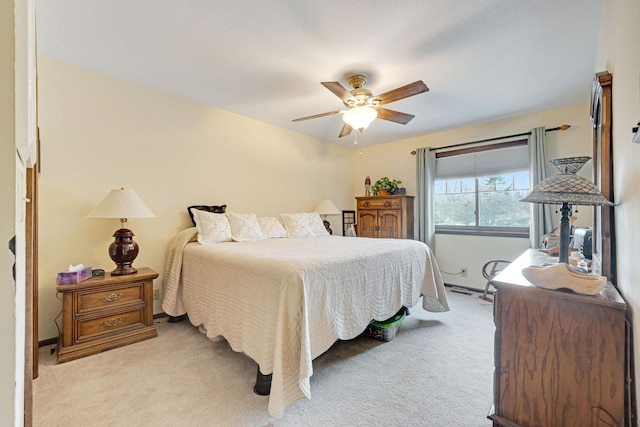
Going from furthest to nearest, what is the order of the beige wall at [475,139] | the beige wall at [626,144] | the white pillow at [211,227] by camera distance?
the beige wall at [475,139]
the white pillow at [211,227]
the beige wall at [626,144]

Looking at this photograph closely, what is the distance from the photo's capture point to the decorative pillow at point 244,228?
10.3ft

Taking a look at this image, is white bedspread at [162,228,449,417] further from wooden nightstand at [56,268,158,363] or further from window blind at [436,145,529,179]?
window blind at [436,145,529,179]

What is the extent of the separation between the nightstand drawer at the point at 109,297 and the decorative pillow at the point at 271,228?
4.63ft

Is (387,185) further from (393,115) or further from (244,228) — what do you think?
(244,228)

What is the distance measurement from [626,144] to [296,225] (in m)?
3.12

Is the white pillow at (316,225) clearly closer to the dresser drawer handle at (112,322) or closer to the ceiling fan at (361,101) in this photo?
the ceiling fan at (361,101)

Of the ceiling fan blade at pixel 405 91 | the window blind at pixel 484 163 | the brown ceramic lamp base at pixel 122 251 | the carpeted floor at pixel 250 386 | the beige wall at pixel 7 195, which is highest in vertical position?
the ceiling fan blade at pixel 405 91

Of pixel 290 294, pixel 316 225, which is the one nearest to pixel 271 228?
pixel 316 225

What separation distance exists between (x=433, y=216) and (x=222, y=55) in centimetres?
361

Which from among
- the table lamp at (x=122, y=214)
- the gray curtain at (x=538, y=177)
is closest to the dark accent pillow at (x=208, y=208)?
the table lamp at (x=122, y=214)

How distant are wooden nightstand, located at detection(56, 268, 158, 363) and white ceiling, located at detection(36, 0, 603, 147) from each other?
193cm

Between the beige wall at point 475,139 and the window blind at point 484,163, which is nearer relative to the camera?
the beige wall at point 475,139

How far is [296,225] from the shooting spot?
12.5 feet

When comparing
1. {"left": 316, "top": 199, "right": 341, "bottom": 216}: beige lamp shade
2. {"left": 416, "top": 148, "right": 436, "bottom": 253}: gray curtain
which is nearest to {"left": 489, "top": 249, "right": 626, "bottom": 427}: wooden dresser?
{"left": 416, "top": 148, "right": 436, "bottom": 253}: gray curtain
